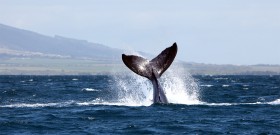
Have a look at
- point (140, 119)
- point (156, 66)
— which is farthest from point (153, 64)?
point (140, 119)

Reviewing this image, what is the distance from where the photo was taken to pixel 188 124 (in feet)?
75.7

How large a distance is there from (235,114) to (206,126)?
4.12 meters

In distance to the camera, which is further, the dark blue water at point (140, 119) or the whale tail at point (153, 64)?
the whale tail at point (153, 64)

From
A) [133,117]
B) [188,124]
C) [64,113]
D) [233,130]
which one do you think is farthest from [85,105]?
[233,130]

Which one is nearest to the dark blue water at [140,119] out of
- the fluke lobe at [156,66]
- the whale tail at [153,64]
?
the fluke lobe at [156,66]

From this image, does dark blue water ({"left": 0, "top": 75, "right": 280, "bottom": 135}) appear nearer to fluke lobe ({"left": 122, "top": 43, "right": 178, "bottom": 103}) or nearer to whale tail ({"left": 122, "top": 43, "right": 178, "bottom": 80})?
fluke lobe ({"left": 122, "top": 43, "right": 178, "bottom": 103})

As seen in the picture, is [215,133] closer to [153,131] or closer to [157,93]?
[153,131]

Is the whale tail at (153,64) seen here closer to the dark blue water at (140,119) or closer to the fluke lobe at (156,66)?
the fluke lobe at (156,66)

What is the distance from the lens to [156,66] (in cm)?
2809

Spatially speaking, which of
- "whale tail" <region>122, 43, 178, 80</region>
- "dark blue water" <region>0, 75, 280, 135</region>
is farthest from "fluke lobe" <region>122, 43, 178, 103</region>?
"dark blue water" <region>0, 75, 280, 135</region>

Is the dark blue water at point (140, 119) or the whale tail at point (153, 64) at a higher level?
the whale tail at point (153, 64)

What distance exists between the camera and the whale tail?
90.3 ft

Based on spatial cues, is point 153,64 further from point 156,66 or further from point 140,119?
point 140,119

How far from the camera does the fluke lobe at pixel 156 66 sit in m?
27.5
